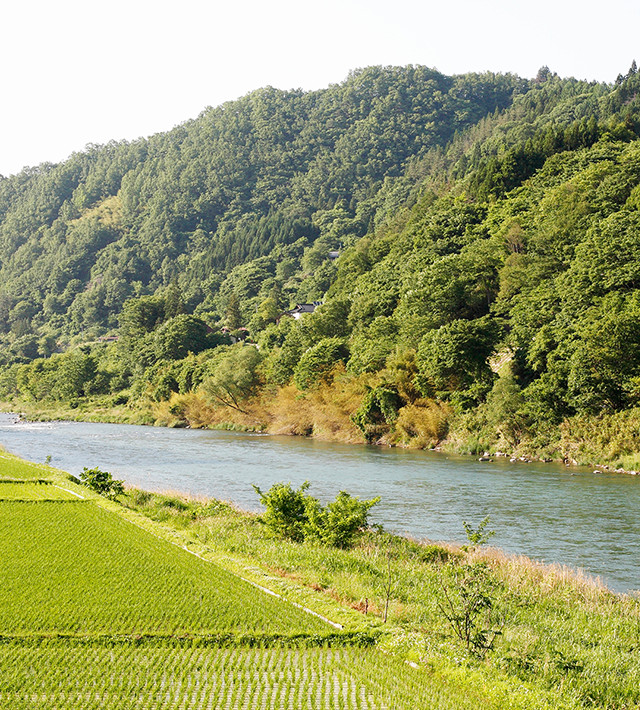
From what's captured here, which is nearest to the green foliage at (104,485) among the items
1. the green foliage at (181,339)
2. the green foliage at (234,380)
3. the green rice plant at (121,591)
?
the green rice plant at (121,591)

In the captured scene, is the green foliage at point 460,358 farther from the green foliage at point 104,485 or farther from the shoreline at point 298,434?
the green foliage at point 104,485

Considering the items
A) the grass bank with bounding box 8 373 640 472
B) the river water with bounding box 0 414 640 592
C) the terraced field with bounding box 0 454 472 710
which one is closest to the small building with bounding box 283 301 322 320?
the grass bank with bounding box 8 373 640 472

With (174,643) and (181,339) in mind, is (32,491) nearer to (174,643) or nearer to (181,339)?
(174,643)

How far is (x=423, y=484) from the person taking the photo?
36625mm

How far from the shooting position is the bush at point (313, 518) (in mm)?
20000

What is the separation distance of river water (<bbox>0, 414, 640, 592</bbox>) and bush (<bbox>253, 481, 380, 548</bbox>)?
506cm

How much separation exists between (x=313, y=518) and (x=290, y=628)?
8.89 m

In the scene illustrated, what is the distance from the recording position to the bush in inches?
787

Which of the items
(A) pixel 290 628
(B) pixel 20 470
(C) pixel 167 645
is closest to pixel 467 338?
(B) pixel 20 470

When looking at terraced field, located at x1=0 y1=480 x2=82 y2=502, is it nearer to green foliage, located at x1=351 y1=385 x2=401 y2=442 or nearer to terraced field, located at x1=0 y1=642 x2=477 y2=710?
terraced field, located at x1=0 y1=642 x2=477 y2=710

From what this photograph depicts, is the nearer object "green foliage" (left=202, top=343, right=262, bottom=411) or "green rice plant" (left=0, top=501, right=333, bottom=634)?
"green rice plant" (left=0, top=501, right=333, bottom=634)

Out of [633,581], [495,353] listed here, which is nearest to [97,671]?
[633,581]

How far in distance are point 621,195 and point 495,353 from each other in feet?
72.8

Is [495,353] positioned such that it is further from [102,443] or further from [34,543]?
[34,543]
